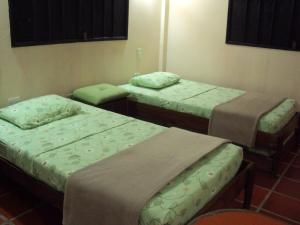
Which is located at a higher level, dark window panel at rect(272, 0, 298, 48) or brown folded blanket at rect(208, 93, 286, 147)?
dark window panel at rect(272, 0, 298, 48)

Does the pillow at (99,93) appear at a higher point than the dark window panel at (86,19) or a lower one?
lower

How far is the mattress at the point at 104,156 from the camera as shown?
1.78m

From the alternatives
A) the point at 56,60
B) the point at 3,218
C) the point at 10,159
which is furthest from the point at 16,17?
the point at 3,218

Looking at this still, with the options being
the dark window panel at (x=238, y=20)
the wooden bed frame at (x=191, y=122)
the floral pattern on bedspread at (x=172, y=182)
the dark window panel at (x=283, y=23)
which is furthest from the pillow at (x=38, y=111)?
the dark window panel at (x=283, y=23)

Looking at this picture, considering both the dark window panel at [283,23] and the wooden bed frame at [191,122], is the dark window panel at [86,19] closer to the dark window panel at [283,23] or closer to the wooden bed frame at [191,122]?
the wooden bed frame at [191,122]

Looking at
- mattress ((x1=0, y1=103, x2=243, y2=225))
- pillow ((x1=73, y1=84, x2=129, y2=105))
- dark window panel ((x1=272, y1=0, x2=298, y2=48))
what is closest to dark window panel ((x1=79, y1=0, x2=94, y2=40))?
pillow ((x1=73, y1=84, x2=129, y2=105))

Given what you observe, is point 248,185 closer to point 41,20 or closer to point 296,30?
point 296,30

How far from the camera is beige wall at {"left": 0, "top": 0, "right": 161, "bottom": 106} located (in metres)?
3.05

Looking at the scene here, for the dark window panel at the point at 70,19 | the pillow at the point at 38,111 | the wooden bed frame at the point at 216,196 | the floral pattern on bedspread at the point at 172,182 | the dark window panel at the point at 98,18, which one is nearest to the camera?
the floral pattern on bedspread at the point at 172,182

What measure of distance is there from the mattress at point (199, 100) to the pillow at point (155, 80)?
5cm

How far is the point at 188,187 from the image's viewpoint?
1.90m

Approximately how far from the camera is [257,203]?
2680mm

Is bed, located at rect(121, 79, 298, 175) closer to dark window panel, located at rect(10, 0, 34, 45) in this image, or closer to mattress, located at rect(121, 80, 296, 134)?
mattress, located at rect(121, 80, 296, 134)

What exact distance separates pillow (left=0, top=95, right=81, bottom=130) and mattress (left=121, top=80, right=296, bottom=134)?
37.3 inches
